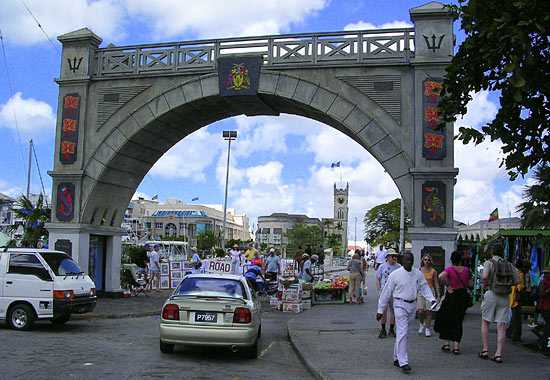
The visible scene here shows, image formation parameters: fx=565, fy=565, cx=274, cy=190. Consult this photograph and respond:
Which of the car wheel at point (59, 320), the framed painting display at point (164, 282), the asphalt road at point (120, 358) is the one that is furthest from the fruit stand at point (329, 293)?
the car wheel at point (59, 320)

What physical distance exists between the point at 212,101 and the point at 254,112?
215cm

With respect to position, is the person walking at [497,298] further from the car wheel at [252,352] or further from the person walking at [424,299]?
the car wheel at [252,352]

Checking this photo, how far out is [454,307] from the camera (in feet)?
32.3

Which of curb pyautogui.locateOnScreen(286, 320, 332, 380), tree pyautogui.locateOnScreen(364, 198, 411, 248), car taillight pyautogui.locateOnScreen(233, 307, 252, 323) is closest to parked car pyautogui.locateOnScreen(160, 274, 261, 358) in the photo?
car taillight pyautogui.locateOnScreen(233, 307, 252, 323)

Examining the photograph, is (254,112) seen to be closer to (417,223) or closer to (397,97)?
(397,97)

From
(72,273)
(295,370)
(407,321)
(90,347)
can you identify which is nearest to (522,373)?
(407,321)

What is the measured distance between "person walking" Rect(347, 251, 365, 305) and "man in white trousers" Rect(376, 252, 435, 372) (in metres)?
9.42

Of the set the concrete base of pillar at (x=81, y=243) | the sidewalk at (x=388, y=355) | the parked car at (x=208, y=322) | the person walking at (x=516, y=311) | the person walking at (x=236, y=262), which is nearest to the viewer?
the sidewalk at (x=388, y=355)

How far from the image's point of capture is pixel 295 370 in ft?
31.0

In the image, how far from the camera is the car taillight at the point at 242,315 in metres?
9.73

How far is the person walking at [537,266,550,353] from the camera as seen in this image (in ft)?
33.7

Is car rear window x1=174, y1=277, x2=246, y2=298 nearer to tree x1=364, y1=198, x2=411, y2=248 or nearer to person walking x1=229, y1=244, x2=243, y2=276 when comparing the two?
person walking x1=229, y1=244, x2=243, y2=276

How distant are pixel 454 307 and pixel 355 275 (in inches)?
359

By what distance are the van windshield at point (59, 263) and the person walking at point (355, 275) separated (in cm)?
899
